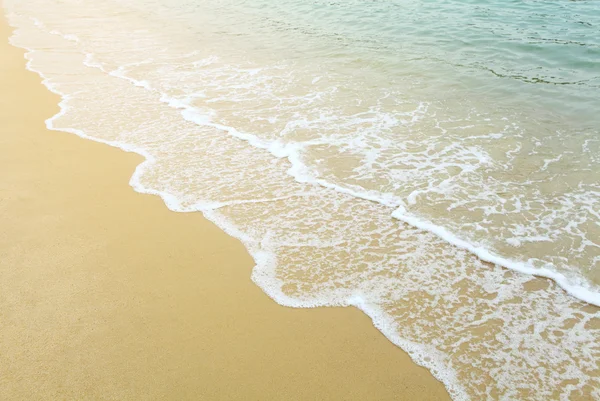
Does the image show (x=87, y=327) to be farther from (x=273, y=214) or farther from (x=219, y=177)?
(x=219, y=177)

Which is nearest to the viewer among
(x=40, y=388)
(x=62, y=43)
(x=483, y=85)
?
(x=40, y=388)

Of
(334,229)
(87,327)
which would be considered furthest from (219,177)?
(87,327)

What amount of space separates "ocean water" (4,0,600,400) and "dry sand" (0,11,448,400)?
0.83ft

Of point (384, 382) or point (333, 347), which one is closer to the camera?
point (384, 382)

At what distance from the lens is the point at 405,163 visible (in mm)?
5809

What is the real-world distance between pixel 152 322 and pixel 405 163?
12.3 feet

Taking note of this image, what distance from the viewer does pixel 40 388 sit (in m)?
2.98

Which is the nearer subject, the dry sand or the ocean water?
the dry sand

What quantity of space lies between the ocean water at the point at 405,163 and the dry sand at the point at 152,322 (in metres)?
0.25

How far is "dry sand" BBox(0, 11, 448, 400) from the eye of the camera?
301 centimetres

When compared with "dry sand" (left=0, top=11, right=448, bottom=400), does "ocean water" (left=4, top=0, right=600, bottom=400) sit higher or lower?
lower

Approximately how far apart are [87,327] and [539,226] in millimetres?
4411

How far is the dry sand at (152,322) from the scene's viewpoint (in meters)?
3.01

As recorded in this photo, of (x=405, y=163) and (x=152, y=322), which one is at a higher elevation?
(x=152, y=322)
